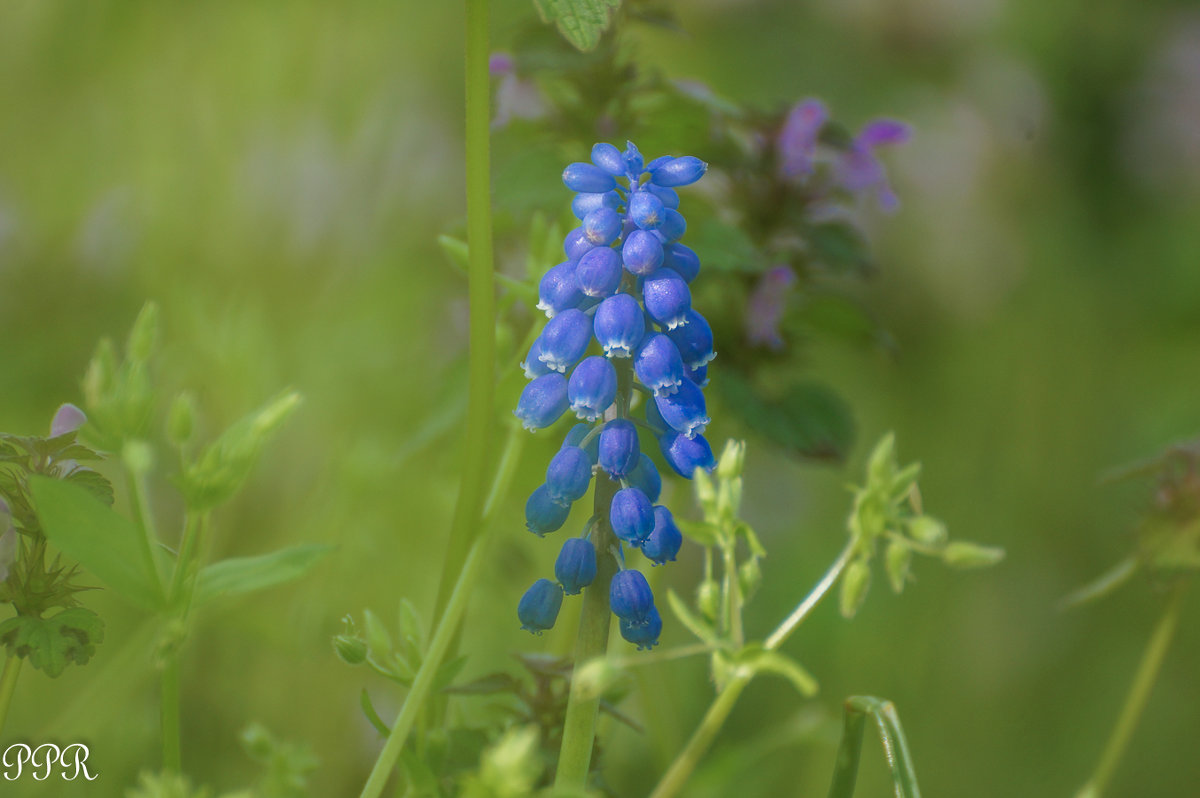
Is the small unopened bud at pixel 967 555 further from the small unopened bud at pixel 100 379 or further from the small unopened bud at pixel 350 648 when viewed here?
the small unopened bud at pixel 100 379

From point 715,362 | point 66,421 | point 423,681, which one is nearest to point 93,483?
point 66,421

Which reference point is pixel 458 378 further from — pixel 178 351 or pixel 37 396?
pixel 37 396

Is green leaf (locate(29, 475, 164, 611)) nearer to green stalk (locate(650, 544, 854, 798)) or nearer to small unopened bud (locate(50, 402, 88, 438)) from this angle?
small unopened bud (locate(50, 402, 88, 438))

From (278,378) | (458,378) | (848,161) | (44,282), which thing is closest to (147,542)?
(458,378)

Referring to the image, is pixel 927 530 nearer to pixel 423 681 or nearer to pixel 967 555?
pixel 967 555

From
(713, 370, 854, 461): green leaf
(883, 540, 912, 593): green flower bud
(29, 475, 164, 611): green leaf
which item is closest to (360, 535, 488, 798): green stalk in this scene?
(29, 475, 164, 611): green leaf

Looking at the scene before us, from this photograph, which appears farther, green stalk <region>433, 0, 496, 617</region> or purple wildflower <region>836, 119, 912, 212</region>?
purple wildflower <region>836, 119, 912, 212</region>
